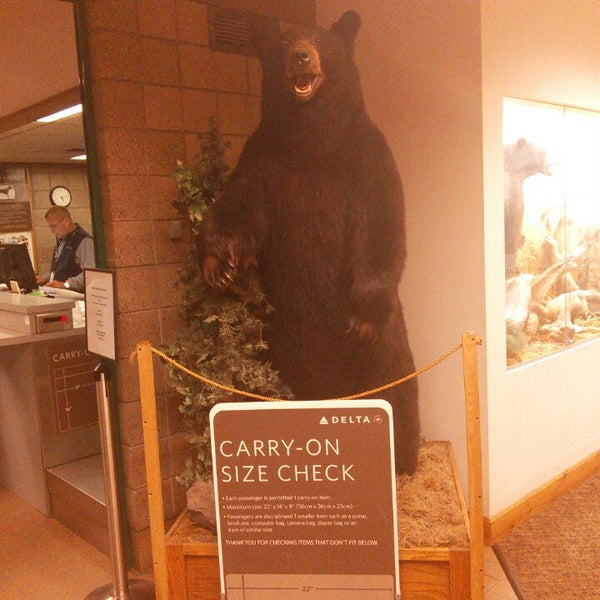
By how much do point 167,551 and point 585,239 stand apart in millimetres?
2774

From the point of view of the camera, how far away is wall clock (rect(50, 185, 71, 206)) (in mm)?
4812

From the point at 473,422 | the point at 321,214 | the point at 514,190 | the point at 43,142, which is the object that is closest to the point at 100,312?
the point at 321,214

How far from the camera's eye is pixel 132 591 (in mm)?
2652

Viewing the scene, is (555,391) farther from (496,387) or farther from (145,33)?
(145,33)

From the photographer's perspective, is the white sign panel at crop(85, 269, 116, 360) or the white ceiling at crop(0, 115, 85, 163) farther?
the white ceiling at crop(0, 115, 85, 163)

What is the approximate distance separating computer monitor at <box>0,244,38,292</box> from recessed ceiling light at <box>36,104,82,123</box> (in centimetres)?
78

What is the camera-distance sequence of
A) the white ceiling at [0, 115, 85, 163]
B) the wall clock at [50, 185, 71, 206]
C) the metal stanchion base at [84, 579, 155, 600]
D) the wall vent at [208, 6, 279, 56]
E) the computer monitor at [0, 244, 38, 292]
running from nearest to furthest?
the metal stanchion base at [84, 579, 155, 600]
the wall vent at [208, 6, 279, 56]
the white ceiling at [0, 115, 85, 163]
the computer monitor at [0, 244, 38, 292]
the wall clock at [50, 185, 71, 206]

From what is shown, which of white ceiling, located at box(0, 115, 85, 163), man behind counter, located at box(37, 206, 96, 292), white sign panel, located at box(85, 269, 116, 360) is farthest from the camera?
white ceiling, located at box(0, 115, 85, 163)

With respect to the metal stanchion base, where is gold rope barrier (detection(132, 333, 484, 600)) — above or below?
above

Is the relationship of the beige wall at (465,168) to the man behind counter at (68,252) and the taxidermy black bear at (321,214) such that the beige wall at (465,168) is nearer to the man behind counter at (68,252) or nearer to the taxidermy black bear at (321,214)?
the taxidermy black bear at (321,214)

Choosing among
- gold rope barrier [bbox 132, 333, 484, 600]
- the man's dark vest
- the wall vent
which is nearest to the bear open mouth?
the wall vent

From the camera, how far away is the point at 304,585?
192 cm

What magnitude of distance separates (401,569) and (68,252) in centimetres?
258

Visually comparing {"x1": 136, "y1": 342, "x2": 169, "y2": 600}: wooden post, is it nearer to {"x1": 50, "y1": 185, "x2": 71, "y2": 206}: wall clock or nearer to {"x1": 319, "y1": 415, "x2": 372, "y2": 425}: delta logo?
{"x1": 319, "y1": 415, "x2": 372, "y2": 425}: delta logo
